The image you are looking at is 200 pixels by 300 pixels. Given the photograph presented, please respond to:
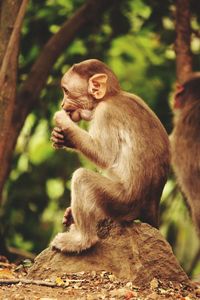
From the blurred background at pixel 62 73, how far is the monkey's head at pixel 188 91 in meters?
0.73

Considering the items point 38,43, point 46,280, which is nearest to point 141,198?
point 46,280

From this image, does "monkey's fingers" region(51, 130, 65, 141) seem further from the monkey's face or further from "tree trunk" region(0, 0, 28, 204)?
"tree trunk" region(0, 0, 28, 204)

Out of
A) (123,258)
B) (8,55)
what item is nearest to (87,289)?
(123,258)

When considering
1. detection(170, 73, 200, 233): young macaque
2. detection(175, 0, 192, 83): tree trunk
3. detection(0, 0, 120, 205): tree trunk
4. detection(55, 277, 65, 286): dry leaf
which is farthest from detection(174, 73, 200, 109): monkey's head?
detection(55, 277, 65, 286): dry leaf

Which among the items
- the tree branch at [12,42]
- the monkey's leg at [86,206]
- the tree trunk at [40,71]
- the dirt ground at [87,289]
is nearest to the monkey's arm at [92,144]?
the monkey's leg at [86,206]

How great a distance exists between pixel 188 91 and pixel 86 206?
10.0 feet

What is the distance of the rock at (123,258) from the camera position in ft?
17.9

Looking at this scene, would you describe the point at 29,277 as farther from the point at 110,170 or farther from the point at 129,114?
the point at 129,114

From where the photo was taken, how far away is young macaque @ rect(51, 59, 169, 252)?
5.43 m

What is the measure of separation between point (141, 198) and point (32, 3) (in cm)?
384

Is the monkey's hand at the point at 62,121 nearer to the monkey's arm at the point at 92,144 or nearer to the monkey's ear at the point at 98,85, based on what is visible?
the monkey's arm at the point at 92,144

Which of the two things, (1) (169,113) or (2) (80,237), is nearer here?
(2) (80,237)

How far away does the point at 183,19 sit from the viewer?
7.79 meters

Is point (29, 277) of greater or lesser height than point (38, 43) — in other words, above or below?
below
